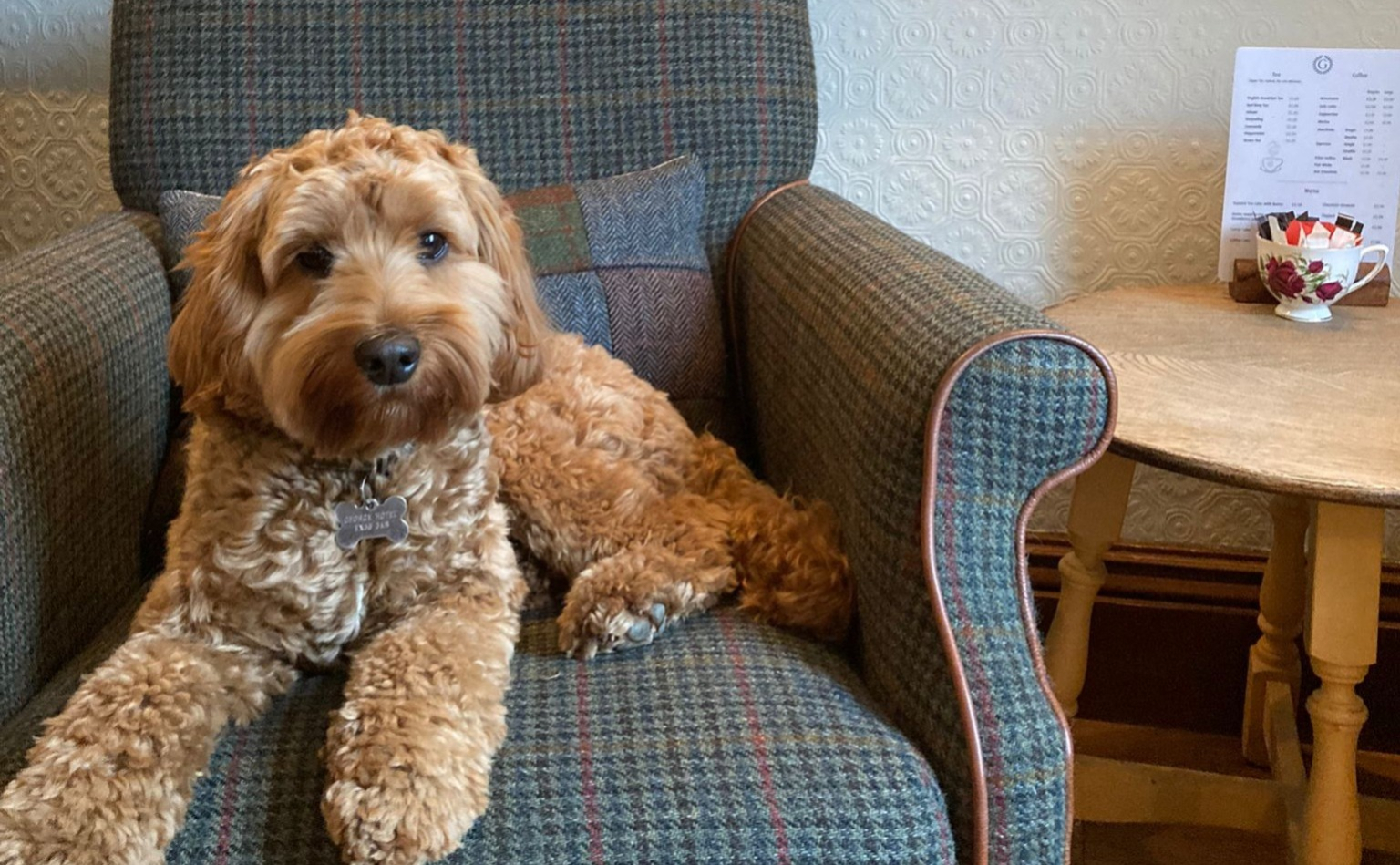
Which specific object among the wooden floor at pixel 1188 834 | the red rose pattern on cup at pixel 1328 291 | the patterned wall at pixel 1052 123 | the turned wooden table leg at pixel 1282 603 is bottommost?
the wooden floor at pixel 1188 834

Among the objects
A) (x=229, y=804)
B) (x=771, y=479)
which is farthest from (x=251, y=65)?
(x=229, y=804)

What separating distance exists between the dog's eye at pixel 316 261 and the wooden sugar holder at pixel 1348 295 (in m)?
1.40

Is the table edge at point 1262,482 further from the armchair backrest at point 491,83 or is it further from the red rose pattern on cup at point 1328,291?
the armchair backrest at point 491,83

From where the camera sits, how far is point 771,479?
183 centimetres

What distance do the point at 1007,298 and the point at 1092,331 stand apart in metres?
0.61

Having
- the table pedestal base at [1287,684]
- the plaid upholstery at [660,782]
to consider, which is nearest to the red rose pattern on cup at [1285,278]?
the table pedestal base at [1287,684]

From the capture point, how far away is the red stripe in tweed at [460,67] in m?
1.98

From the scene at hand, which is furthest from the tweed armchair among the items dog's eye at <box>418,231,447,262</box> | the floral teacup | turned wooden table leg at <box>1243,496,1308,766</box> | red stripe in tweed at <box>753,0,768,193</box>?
turned wooden table leg at <box>1243,496,1308,766</box>

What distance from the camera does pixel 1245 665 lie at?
2369mm

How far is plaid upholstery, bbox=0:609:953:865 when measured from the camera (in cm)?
111

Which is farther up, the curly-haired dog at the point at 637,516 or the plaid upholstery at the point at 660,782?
the curly-haired dog at the point at 637,516

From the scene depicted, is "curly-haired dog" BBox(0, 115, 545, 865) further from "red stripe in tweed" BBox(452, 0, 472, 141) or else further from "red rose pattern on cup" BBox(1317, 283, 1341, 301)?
"red rose pattern on cup" BBox(1317, 283, 1341, 301)

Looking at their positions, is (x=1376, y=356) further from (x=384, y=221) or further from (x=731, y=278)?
(x=384, y=221)

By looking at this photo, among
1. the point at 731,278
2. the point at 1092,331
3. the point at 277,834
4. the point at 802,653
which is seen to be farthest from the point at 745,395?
the point at 277,834
